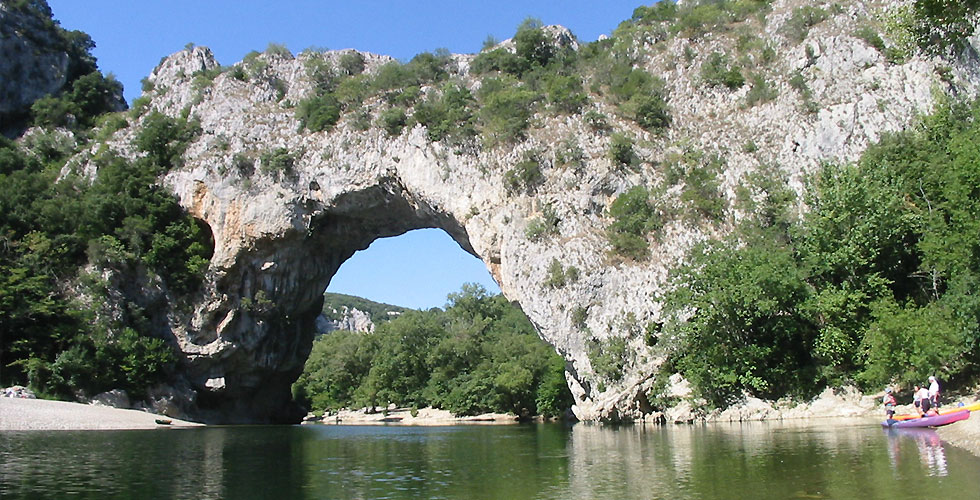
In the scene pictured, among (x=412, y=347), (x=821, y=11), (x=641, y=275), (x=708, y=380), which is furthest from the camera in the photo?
(x=412, y=347)

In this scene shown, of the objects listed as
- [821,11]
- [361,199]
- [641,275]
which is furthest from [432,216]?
[821,11]

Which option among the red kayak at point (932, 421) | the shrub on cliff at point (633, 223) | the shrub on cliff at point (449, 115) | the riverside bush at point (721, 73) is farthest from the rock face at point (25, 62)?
the red kayak at point (932, 421)

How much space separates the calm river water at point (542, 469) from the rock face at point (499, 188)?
1293 cm

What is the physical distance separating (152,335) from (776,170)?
122ft

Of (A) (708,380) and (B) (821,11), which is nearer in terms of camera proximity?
(A) (708,380)

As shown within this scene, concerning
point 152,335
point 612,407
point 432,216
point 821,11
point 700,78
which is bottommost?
point 612,407

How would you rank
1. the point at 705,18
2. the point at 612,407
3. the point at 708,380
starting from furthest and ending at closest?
the point at 705,18 < the point at 612,407 < the point at 708,380

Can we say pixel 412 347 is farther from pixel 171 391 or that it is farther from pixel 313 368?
pixel 171 391

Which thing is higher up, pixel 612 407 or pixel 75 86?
pixel 75 86

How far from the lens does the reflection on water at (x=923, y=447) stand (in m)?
11.0

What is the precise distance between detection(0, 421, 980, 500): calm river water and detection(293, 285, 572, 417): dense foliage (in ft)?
108

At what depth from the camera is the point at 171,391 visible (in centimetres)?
4066

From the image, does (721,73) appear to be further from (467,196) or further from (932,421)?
(932,421)

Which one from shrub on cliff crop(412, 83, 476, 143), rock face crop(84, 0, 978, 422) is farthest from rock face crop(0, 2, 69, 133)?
shrub on cliff crop(412, 83, 476, 143)
